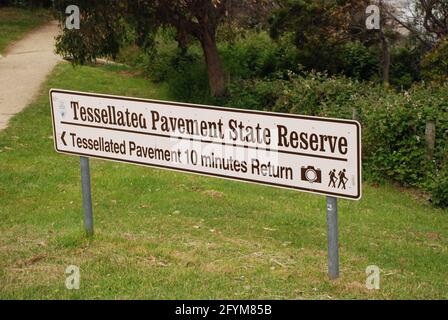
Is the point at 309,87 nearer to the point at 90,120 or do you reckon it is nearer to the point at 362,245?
the point at 362,245

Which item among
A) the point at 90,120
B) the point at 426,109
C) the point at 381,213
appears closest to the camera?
the point at 90,120

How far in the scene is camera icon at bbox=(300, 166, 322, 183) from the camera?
4930 millimetres

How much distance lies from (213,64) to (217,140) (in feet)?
44.5

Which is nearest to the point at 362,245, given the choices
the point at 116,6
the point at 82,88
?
the point at 116,6

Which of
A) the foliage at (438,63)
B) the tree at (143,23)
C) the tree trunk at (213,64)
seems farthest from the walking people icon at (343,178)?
the tree trunk at (213,64)

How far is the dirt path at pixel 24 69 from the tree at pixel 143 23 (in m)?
1.67

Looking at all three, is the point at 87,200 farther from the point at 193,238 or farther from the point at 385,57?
the point at 385,57

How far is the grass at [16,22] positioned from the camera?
26.7 m

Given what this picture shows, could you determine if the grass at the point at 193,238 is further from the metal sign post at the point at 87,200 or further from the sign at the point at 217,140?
the sign at the point at 217,140

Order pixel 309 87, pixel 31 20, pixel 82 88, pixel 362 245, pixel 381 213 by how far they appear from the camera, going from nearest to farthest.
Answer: pixel 362 245
pixel 381 213
pixel 309 87
pixel 82 88
pixel 31 20

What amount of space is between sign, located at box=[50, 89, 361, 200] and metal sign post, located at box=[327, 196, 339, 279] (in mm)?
161

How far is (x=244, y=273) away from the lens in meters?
5.54

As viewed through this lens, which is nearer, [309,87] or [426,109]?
[426,109]

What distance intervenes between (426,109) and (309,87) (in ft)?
11.7
